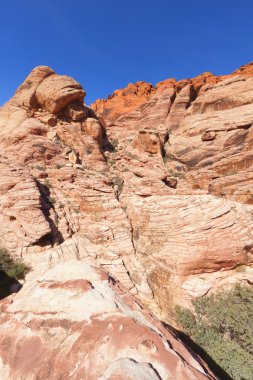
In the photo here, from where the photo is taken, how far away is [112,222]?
14562mm

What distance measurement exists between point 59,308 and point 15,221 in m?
8.62

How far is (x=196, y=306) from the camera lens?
9.56 metres

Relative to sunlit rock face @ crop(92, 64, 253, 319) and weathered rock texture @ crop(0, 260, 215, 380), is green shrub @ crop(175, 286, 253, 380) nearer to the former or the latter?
sunlit rock face @ crop(92, 64, 253, 319)

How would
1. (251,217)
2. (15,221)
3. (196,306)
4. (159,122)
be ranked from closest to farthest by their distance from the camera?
(196,306) → (251,217) → (15,221) → (159,122)

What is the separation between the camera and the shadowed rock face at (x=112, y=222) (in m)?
4.27

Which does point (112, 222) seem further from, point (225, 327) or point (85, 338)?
point (85, 338)

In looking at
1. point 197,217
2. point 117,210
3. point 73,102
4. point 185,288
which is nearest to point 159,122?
point 73,102

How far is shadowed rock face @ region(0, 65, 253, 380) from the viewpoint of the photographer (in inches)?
168

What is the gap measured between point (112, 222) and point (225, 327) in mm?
8263

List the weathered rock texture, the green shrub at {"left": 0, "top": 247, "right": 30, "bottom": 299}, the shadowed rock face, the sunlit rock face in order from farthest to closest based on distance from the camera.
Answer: the sunlit rock face
the green shrub at {"left": 0, "top": 247, "right": 30, "bottom": 299}
the shadowed rock face
the weathered rock texture

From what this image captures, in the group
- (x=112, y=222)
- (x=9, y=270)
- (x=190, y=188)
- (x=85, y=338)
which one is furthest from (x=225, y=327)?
(x=190, y=188)

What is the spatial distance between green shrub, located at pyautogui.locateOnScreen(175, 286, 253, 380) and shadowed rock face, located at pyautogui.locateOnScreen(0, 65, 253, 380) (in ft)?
1.97

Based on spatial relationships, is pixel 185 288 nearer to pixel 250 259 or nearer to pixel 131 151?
pixel 250 259

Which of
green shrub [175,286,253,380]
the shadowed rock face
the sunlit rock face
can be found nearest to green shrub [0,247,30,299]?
the shadowed rock face
